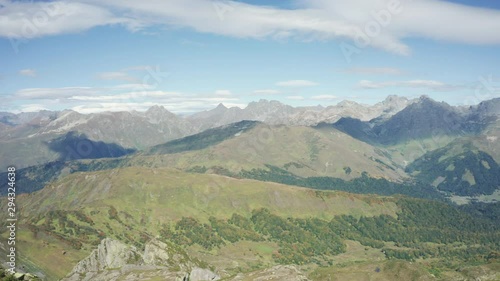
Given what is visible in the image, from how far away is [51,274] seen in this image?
18888cm

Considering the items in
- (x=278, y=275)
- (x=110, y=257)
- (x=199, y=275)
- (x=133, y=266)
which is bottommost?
(x=110, y=257)

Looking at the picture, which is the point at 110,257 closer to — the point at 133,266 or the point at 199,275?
the point at 133,266

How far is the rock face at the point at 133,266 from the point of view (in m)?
148

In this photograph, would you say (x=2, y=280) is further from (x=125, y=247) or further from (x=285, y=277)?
(x=125, y=247)

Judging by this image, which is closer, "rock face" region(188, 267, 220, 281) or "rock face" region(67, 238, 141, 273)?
"rock face" region(188, 267, 220, 281)

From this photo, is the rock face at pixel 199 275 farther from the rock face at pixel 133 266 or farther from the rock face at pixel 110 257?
the rock face at pixel 110 257

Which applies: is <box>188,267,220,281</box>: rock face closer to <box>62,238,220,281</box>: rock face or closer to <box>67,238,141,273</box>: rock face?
<box>62,238,220,281</box>: rock face

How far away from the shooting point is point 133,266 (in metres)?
161

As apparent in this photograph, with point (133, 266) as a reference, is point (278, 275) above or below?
above

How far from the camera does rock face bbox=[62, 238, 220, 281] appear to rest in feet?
486

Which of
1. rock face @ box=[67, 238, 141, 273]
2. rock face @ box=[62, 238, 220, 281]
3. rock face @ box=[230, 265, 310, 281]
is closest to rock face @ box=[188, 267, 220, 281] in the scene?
rock face @ box=[62, 238, 220, 281]

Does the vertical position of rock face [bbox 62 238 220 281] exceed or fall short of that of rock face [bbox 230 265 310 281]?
it falls short

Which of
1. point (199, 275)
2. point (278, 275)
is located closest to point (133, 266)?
point (199, 275)

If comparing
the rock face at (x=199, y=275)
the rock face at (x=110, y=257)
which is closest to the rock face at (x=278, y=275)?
the rock face at (x=199, y=275)
